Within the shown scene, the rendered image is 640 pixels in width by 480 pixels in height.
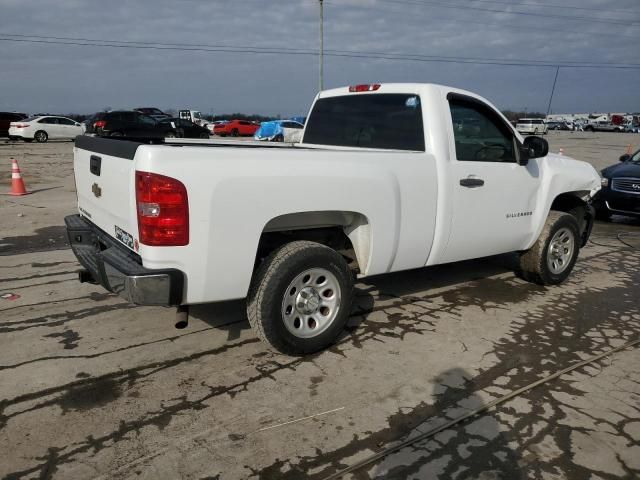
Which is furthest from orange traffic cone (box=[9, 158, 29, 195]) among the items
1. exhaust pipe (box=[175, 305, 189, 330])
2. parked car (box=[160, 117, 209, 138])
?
parked car (box=[160, 117, 209, 138])

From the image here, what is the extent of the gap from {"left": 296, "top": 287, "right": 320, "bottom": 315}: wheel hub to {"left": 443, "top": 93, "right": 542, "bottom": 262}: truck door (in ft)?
4.54

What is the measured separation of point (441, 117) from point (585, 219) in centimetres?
299

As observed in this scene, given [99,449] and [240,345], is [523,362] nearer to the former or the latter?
[240,345]

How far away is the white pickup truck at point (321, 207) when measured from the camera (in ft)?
9.78

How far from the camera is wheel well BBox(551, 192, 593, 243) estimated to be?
588cm

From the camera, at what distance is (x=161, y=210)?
290 centimetres

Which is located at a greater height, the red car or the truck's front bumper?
the red car

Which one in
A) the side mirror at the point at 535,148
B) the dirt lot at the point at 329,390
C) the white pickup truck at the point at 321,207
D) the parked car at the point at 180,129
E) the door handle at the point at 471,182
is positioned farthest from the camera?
the parked car at the point at 180,129

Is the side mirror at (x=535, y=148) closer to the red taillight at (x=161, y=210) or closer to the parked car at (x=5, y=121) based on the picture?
the red taillight at (x=161, y=210)

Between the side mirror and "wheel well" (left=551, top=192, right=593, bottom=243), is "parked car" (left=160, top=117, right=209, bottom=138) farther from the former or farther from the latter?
the side mirror

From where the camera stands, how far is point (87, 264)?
3.67 meters

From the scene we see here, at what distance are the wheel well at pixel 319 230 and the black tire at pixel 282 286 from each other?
172 mm

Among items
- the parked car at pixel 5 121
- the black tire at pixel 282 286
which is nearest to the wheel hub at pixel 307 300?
the black tire at pixel 282 286

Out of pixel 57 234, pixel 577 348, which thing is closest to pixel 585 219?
pixel 577 348
